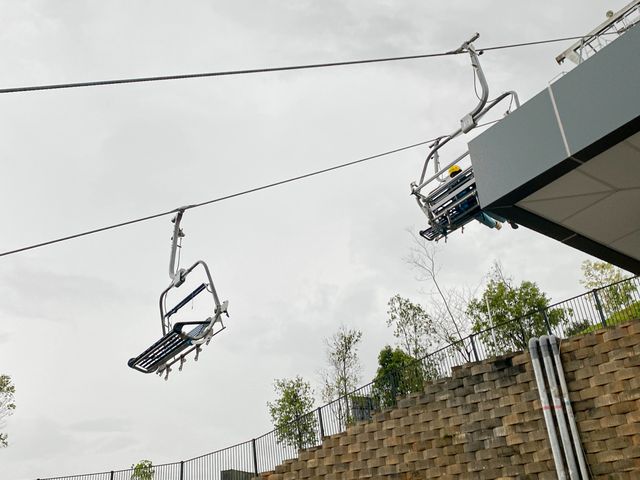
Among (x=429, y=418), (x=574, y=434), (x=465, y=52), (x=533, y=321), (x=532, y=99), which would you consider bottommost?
(x=574, y=434)

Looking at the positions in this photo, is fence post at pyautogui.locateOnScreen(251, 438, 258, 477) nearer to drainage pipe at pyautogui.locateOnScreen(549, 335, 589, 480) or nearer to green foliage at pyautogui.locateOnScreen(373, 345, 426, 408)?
green foliage at pyautogui.locateOnScreen(373, 345, 426, 408)

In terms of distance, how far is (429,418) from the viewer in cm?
1631

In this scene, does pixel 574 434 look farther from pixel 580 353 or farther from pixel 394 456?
pixel 394 456

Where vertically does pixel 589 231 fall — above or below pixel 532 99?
below

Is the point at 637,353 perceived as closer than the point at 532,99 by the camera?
No

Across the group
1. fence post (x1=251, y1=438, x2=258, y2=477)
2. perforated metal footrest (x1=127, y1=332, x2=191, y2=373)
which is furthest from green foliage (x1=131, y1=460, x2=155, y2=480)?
perforated metal footrest (x1=127, y1=332, x2=191, y2=373)

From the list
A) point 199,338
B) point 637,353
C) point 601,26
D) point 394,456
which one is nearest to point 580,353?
point 637,353

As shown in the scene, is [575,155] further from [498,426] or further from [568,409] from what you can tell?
[498,426]

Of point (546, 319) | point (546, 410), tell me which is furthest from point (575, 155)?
point (546, 319)

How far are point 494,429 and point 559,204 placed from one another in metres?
6.31

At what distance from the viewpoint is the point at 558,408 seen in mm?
13633

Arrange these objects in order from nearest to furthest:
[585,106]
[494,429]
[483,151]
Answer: [585,106], [483,151], [494,429]

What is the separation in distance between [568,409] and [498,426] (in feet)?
6.17

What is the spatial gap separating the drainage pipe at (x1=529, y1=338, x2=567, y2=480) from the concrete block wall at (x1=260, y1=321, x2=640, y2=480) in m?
0.26
